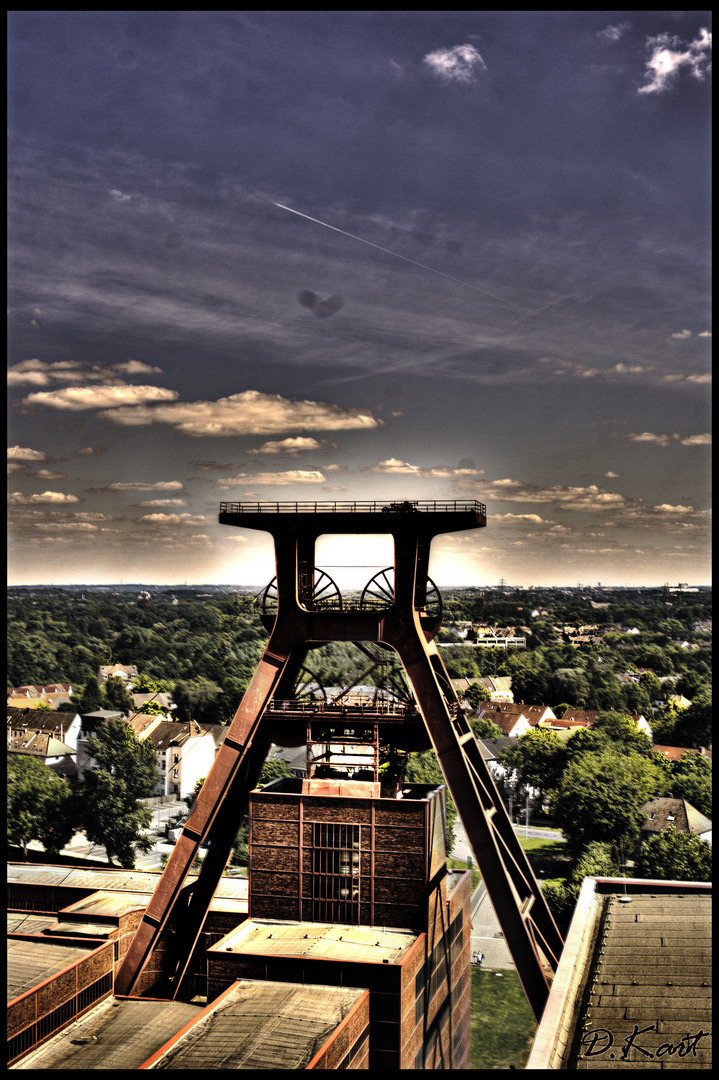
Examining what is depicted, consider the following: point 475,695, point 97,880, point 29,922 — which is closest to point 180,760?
point 475,695

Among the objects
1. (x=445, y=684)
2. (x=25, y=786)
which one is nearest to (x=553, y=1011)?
(x=445, y=684)

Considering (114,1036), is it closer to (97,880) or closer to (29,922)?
(29,922)

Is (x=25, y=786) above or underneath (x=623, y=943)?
underneath

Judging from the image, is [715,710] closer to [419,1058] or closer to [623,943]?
[623,943]

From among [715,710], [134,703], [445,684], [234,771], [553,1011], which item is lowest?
[134,703]

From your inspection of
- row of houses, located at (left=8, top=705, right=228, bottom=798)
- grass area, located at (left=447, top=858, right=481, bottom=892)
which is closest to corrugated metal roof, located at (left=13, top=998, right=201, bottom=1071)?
grass area, located at (left=447, top=858, right=481, bottom=892)

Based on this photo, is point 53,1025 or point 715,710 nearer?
point 715,710

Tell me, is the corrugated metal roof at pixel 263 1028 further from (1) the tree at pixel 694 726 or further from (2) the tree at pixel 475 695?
(2) the tree at pixel 475 695
